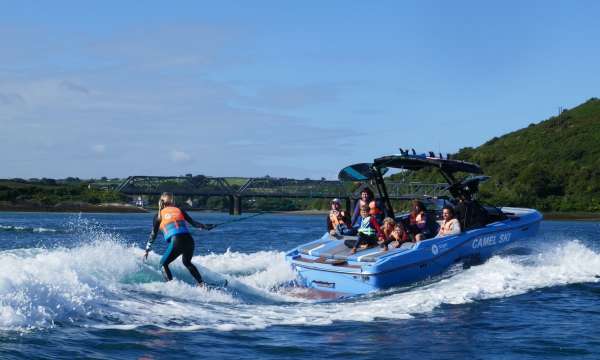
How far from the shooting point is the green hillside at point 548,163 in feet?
262

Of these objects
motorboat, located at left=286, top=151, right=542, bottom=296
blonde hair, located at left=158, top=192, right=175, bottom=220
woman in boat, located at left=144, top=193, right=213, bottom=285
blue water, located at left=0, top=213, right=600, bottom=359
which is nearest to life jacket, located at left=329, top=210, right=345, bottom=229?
motorboat, located at left=286, top=151, right=542, bottom=296

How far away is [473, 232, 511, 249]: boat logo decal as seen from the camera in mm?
16562

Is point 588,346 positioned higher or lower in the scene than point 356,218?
lower

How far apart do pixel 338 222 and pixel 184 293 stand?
554 centimetres

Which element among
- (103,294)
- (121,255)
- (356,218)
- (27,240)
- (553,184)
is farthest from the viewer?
(553,184)

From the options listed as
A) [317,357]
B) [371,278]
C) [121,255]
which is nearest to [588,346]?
[317,357]

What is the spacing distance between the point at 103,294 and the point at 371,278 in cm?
471

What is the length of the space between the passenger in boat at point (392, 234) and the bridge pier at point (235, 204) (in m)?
68.4

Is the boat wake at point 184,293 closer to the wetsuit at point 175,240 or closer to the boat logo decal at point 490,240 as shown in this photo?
the wetsuit at point 175,240

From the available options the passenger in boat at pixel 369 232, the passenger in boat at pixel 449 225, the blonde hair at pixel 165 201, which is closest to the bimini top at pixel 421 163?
the passenger in boat at pixel 449 225

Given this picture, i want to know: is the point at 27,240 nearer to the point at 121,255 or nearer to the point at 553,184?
the point at 121,255

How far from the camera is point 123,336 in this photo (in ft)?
30.5

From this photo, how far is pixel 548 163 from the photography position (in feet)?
307

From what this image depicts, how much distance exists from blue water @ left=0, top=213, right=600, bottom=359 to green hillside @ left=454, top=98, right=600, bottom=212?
200 ft
